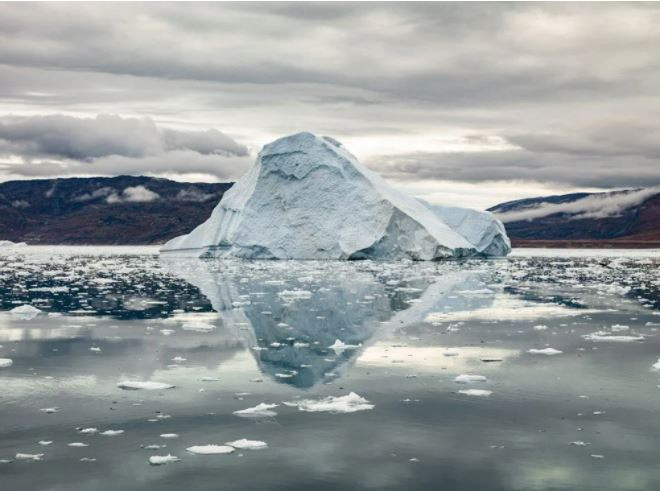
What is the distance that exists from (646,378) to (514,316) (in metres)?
5.84

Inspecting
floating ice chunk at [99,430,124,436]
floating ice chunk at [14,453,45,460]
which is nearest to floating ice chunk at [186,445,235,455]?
floating ice chunk at [99,430,124,436]

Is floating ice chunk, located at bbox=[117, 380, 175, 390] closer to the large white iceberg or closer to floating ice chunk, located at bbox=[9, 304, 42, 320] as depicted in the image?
floating ice chunk, located at bbox=[9, 304, 42, 320]

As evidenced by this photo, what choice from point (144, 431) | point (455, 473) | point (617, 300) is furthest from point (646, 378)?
point (617, 300)

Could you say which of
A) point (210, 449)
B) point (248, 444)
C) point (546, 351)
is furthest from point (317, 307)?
point (210, 449)

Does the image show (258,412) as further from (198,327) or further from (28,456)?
(198,327)

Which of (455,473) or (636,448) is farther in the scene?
(636,448)

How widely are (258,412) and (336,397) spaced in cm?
93

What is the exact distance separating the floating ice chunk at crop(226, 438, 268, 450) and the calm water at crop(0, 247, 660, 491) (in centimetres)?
8

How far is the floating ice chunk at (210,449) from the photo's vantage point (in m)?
5.40

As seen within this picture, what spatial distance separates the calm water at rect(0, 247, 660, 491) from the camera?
504 cm

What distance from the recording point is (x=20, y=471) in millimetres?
4980

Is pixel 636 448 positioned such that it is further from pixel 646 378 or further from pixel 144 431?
pixel 144 431

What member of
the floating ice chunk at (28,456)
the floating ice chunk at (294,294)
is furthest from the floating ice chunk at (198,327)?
the floating ice chunk at (28,456)

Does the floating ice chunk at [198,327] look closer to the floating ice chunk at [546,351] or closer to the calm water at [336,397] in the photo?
the calm water at [336,397]
